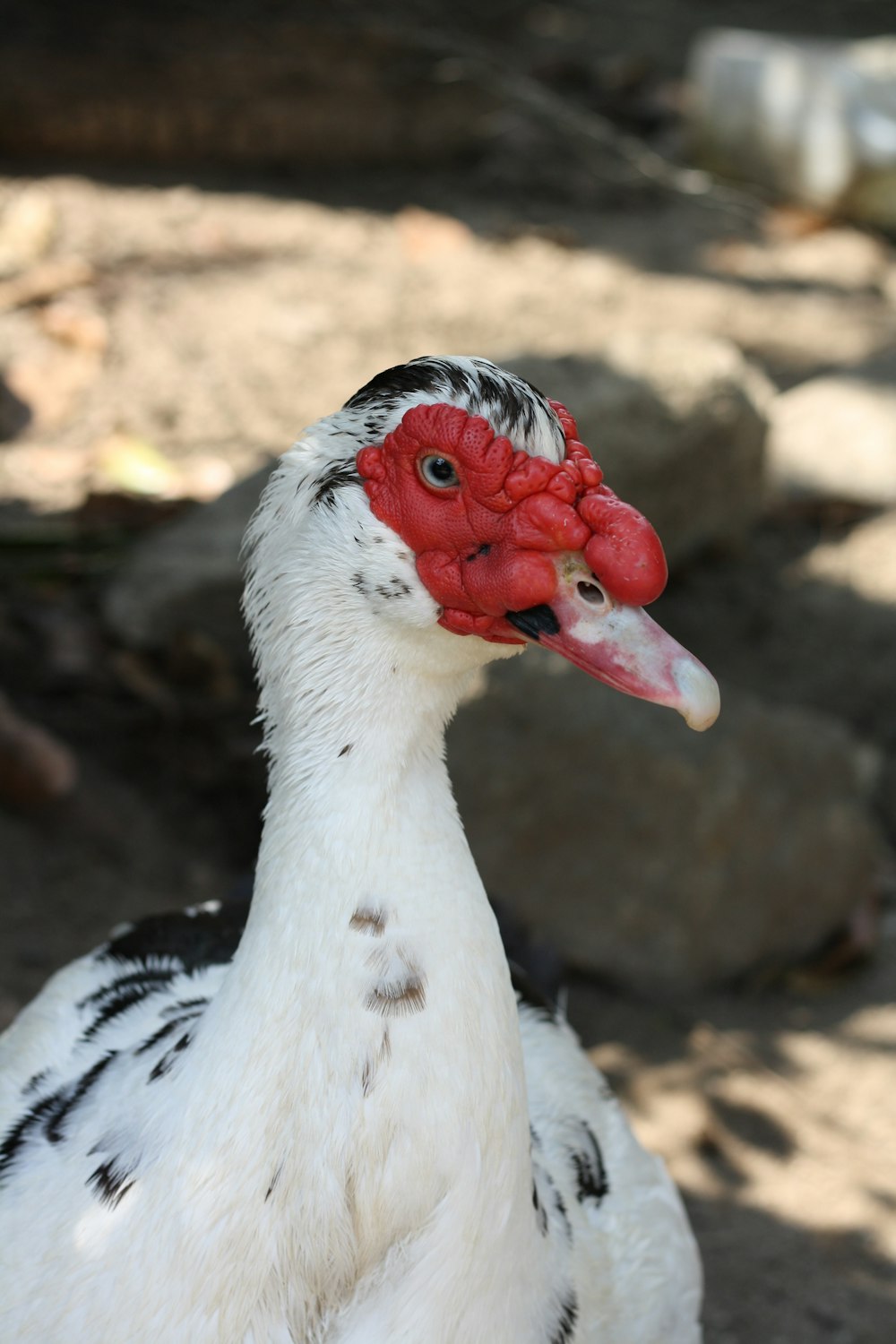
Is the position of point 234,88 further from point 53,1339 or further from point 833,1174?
point 53,1339

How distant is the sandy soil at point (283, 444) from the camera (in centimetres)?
316

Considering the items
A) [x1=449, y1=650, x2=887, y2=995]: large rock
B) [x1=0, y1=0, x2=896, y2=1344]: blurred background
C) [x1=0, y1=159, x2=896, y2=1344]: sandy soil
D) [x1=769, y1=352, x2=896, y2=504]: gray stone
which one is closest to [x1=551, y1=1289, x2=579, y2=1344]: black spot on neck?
[x1=0, y1=0, x2=896, y2=1344]: blurred background

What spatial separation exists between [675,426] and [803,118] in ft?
13.3

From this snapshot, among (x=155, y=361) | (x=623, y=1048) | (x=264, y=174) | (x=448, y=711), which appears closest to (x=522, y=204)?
(x=264, y=174)

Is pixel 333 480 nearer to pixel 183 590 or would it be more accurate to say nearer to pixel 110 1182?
pixel 110 1182

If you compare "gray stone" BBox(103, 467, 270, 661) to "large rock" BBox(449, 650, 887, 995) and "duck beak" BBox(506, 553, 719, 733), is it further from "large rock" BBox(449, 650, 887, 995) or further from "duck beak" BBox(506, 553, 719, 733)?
"duck beak" BBox(506, 553, 719, 733)

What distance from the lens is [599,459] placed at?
4340mm

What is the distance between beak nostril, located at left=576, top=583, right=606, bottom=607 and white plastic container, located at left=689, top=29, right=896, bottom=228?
6.84m

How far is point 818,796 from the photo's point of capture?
3826 mm

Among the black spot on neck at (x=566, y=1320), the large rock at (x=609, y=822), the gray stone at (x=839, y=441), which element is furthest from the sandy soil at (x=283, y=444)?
the black spot on neck at (x=566, y=1320)

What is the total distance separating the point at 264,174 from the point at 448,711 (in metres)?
5.89

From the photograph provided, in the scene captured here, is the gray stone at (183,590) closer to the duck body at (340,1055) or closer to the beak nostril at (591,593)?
the duck body at (340,1055)

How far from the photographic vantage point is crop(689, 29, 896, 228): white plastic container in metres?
7.53

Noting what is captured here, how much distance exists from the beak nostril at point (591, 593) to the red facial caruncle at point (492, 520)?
2cm
